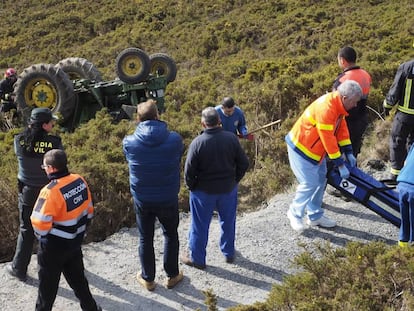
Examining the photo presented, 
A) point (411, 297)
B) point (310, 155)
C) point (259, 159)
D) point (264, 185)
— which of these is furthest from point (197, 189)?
point (259, 159)

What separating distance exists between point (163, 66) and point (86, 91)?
2335 millimetres

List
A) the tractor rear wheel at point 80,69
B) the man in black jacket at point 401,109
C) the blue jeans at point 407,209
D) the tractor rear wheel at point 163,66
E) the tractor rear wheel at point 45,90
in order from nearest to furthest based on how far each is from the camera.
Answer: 1. the blue jeans at point 407,209
2. the man in black jacket at point 401,109
3. the tractor rear wheel at point 45,90
4. the tractor rear wheel at point 80,69
5. the tractor rear wheel at point 163,66

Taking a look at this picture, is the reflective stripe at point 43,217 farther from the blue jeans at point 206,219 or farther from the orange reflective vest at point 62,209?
the blue jeans at point 206,219

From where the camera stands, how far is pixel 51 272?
12.8 ft

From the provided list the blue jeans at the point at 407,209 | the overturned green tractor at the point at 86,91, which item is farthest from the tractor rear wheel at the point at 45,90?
the blue jeans at the point at 407,209

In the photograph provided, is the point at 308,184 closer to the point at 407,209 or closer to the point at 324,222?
the point at 324,222

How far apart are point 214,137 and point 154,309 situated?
1557mm

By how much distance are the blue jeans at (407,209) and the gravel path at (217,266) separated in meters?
0.89

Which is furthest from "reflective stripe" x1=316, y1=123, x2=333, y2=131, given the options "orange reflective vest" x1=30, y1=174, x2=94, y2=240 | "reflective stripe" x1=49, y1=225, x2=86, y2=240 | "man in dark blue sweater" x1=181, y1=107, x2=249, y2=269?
"reflective stripe" x1=49, y1=225, x2=86, y2=240

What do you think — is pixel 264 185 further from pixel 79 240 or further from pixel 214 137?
pixel 79 240

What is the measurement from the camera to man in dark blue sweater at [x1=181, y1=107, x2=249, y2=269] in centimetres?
448

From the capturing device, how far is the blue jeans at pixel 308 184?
16.7 feet

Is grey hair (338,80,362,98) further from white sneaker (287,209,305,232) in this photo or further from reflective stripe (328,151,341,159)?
white sneaker (287,209,305,232)

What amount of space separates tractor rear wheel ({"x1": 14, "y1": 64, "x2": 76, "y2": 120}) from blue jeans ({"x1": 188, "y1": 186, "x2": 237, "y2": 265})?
5.57 metres
